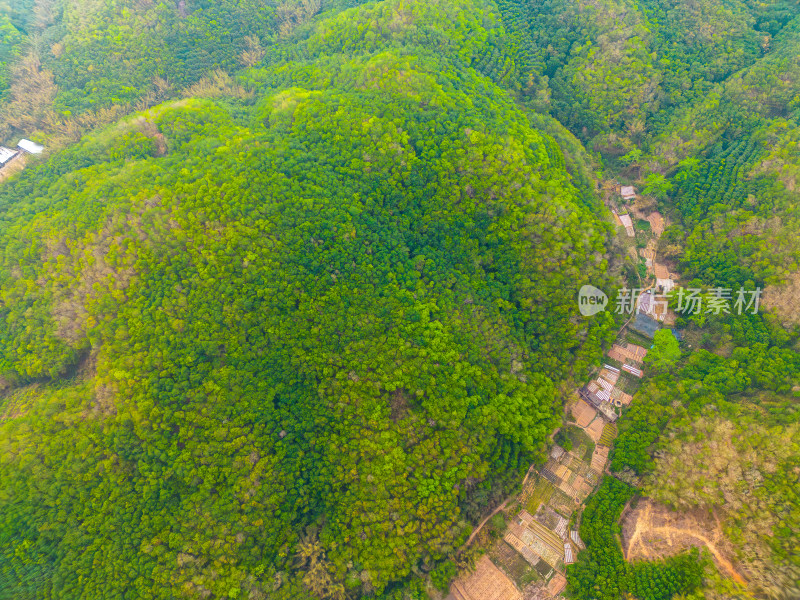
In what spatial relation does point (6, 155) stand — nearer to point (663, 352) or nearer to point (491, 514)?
point (491, 514)

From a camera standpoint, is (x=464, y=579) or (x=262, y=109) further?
(x=262, y=109)

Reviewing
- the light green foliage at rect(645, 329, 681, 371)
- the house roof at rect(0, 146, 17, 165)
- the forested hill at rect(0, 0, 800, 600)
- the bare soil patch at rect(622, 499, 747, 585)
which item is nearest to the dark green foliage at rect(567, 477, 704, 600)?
the bare soil patch at rect(622, 499, 747, 585)

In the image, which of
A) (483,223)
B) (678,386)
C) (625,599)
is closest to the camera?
(625,599)

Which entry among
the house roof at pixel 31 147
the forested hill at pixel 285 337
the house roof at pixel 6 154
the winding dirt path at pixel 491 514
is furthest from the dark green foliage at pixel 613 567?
the house roof at pixel 6 154

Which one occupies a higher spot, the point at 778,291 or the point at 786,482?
the point at 778,291

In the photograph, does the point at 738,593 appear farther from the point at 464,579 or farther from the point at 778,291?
the point at 778,291

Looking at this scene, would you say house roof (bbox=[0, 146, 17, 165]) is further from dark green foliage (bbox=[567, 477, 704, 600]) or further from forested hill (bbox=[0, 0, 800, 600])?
dark green foliage (bbox=[567, 477, 704, 600])

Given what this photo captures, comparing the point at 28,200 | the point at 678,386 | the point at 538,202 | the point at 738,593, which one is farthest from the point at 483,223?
the point at 28,200

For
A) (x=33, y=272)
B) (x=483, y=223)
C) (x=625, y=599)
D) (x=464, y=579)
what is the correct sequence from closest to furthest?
(x=625, y=599)
(x=464, y=579)
(x=33, y=272)
(x=483, y=223)
